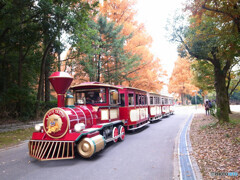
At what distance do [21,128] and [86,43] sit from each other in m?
→ 7.45

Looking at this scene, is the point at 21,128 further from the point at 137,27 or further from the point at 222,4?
the point at 137,27

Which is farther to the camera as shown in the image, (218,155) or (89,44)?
(89,44)

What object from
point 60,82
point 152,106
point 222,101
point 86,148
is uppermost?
point 60,82

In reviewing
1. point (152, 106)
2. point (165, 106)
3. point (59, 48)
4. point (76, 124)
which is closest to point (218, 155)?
point (76, 124)

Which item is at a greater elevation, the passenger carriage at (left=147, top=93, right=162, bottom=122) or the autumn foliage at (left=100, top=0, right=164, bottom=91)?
the autumn foliage at (left=100, top=0, right=164, bottom=91)

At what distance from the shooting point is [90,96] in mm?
Result: 7312

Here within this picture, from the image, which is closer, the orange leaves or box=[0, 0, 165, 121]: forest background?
box=[0, 0, 165, 121]: forest background

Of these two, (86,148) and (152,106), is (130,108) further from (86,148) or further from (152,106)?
(152,106)

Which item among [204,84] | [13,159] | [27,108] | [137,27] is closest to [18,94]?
[27,108]

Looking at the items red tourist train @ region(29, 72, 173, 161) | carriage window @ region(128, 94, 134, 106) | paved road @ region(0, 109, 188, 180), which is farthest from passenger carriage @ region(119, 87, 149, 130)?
paved road @ region(0, 109, 188, 180)

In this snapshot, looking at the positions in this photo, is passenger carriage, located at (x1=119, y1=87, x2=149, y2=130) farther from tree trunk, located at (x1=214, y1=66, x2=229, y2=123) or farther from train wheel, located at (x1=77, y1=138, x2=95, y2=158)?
tree trunk, located at (x1=214, y1=66, x2=229, y2=123)

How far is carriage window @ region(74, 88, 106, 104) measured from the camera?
7246 millimetres

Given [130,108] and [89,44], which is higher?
[89,44]

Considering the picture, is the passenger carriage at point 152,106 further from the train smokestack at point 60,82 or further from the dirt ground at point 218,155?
the train smokestack at point 60,82
